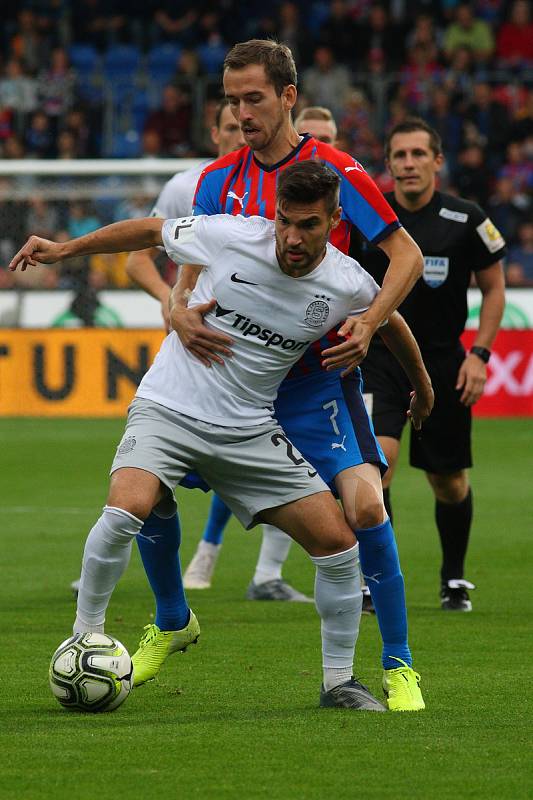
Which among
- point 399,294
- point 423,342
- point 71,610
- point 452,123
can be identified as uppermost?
point 399,294

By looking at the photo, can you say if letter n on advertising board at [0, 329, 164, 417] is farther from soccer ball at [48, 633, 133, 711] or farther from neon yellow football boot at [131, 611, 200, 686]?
soccer ball at [48, 633, 133, 711]

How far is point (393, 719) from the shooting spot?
4949mm

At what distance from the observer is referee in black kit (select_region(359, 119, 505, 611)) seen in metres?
7.62

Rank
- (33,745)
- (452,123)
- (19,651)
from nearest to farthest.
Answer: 1. (33,745)
2. (19,651)
3. (452,123)

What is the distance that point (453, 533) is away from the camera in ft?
25.7

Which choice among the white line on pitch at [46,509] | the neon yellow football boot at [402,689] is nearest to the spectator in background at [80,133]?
the white line on pitch at [46,509]

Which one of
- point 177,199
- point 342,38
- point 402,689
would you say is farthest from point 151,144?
point 402,689

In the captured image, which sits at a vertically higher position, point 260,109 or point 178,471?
point 260,109

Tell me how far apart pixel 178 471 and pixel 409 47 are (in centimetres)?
1876

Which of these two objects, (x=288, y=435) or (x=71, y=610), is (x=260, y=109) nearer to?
(x=288, y=435)

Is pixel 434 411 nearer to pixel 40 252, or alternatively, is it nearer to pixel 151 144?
pixel 40 252

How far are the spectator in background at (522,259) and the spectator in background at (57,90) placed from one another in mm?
7125

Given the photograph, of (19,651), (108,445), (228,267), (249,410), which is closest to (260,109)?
(228,267)

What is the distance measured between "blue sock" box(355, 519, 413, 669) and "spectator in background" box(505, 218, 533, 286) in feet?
44.2
